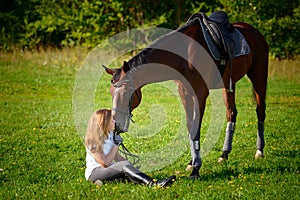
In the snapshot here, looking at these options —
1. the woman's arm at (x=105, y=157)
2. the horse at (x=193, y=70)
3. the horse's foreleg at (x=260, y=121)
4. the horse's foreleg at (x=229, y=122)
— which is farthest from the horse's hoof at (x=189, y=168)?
the horse's foreleg at (x=260, y=121)

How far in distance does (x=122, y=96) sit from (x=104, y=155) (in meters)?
0.90

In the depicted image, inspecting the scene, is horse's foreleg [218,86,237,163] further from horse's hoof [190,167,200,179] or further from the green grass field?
horse's hoof [190,167,200,179]

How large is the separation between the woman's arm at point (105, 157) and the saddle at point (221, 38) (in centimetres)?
176

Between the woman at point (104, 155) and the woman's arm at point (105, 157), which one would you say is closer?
the woman at point (104, 155)

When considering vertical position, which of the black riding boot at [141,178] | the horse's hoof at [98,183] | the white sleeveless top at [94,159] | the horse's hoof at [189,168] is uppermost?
the white sleeveless top at [94,159]

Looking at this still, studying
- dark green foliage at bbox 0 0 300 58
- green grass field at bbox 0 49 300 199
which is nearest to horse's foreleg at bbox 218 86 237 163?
green grass field at bbox 0 49 300 199

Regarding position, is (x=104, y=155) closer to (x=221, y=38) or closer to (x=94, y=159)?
(x=94, y=159)

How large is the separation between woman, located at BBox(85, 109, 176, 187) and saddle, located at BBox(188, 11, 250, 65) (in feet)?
5.33

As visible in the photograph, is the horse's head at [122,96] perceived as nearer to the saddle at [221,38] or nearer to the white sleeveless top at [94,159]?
the white sleeveless top at [94,159]

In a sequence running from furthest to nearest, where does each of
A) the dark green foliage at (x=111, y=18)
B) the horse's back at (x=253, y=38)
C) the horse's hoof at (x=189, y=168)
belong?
the dark green foliage at (x=111, y=18) < the horse's back at (x=253, y=38) < the horse's hoof at (x=189, y=168)

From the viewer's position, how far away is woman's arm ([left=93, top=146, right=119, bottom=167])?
20.7 feet

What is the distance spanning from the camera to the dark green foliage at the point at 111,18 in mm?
18677

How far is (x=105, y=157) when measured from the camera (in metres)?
6.31

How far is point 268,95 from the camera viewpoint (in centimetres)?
1383
